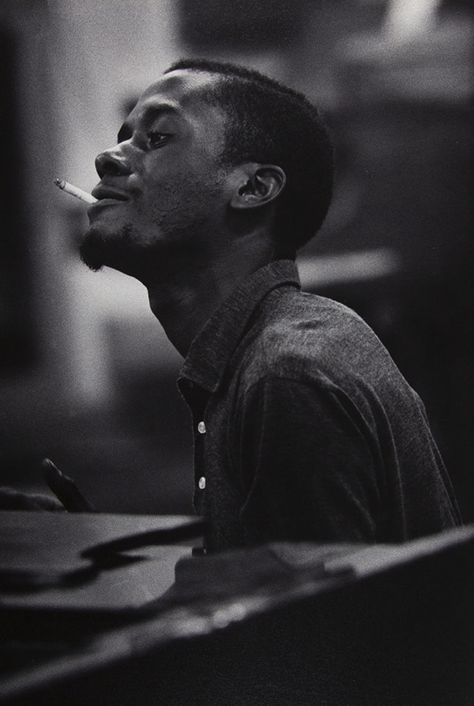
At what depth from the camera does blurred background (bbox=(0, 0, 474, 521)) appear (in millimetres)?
1889

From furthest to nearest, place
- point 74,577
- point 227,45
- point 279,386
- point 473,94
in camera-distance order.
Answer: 1. point 473,94
2. point 227,45
3. point 279,386
4. point 74,577

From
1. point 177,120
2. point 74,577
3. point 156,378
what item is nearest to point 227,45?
point 177,120

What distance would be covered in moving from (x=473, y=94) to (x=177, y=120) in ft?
2.05

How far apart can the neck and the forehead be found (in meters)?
0.21

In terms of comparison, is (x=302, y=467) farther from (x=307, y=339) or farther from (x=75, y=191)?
(x=75, y=191)

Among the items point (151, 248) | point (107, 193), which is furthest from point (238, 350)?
point (107, 193)

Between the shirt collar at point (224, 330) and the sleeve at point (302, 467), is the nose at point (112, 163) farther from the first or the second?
the sleeve at point (302, 467)

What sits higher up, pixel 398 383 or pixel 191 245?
pixel 191 245

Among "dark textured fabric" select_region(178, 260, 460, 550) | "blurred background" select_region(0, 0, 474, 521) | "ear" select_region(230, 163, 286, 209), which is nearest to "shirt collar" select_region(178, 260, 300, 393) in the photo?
"dark textured fabric" select_region(178, 260, 460, 550)

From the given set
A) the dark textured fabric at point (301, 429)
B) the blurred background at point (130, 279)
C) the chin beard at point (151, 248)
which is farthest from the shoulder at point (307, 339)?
the blurred background at point (130, 279)

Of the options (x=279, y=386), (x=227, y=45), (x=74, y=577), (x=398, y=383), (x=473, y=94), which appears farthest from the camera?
(x=473, y=94)

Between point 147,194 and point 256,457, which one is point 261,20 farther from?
point 256,457

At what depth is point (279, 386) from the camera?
143cm

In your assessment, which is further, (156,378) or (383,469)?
(156,378)
